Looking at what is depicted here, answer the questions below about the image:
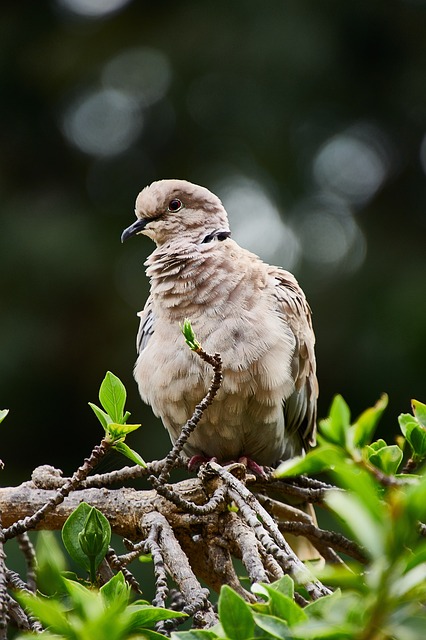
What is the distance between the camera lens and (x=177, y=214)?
2.53 meters

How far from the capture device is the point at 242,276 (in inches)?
87.7

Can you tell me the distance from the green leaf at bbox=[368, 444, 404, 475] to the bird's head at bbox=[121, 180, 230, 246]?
1.43 metres

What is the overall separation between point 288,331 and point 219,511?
2.94 feet

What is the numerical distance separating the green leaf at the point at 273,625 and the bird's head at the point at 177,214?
5.86 feet

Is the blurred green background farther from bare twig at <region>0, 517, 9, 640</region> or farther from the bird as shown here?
bare twig at <region>0, 517, 9, 640</region>

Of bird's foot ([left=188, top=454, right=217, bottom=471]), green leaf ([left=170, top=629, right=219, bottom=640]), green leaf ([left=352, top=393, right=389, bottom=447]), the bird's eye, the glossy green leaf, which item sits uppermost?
the bird's eye

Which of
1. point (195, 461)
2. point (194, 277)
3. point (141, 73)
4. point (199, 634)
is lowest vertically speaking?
point (195, 461)

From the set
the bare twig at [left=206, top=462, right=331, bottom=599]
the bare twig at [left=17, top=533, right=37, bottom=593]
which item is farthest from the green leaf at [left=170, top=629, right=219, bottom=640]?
the bare twig at [left=17, top=533, right=37, bottom=593]

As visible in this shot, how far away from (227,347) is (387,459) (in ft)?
3.46

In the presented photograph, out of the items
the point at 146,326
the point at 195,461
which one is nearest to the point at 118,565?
the point at 195,461

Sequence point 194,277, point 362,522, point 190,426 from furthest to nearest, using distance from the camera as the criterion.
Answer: point 194,277 < point 190,426 < point 362,522

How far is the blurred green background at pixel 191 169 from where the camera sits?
5.11 meters

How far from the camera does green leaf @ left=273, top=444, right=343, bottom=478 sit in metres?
0.72

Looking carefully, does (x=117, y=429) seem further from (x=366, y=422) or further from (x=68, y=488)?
(x=366, y=422)
